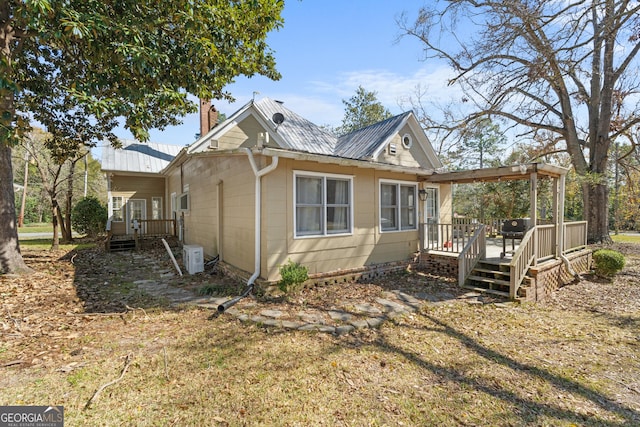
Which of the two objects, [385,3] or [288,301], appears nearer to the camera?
[288,301]

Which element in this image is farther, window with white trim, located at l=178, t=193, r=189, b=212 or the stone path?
window with white trim, located at l=178, t=193, r=189, b=212

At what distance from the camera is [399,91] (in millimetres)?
16047

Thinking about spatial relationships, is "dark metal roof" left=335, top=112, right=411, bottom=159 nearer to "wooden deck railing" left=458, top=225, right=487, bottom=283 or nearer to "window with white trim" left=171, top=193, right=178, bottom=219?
"wooden deck railing" left=458, top=225, right=487, bottom=283

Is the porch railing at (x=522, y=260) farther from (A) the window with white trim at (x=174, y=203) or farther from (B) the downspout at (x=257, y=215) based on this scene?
(A) the window with white trim at (x=174, y=203)

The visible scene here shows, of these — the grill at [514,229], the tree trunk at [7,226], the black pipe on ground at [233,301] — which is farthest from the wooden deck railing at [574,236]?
the tree trunk at [7,226]

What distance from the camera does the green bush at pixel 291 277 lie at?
5797mm

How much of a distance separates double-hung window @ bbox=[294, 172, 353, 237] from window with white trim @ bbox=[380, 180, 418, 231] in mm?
1347

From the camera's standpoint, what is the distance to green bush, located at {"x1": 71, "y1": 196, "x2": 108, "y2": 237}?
16.5 metres

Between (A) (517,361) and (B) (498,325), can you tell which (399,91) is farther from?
(A) (517,361)

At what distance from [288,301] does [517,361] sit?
3.80 m

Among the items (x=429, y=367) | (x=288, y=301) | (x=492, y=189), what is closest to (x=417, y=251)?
(x=288, y=301)

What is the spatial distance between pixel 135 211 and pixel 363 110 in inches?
898

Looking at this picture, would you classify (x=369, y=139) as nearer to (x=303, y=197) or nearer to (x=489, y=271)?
(x=303, y=197)

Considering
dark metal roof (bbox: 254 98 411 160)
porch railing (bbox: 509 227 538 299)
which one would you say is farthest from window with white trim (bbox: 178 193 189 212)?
porch railing (bbox: 509 227 538 299)
